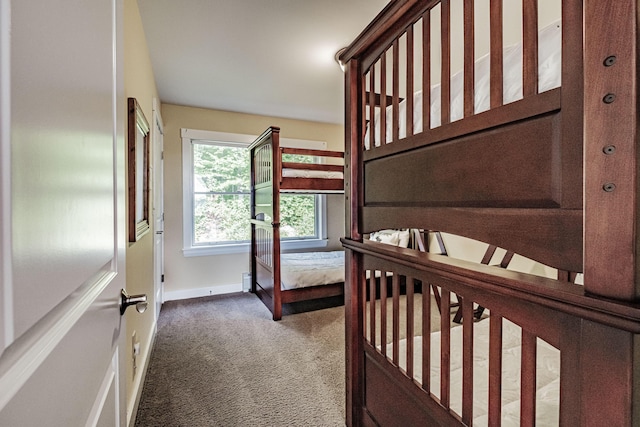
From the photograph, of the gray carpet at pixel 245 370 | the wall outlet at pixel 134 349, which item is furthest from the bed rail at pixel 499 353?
the wall outlet at pixel 134 349

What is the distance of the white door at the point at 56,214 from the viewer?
11.8 inches

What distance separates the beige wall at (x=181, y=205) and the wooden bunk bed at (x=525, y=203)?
303 centimetres

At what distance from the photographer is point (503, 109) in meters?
0.74

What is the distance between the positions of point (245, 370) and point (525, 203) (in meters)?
2.10

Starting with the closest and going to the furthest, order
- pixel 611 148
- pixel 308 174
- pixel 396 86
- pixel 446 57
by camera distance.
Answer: pixel 611 148 < pixel 446 57 < pixel 396 86 < pixel 308 174

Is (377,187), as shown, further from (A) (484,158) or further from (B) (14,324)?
(B) (14,324)

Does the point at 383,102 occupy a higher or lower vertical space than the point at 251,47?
lower

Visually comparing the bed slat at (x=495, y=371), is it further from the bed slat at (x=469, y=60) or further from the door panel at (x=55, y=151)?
the door panel at (x=55, y=151)

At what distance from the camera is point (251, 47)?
2.39 metres

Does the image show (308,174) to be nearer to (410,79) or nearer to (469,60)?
(410,79)

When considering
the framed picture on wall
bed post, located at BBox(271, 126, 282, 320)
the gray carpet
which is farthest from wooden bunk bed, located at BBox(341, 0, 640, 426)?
bed post, located at BBox(271, 126, 282, 320)

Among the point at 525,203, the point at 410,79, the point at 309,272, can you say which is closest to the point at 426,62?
the point at 410,79

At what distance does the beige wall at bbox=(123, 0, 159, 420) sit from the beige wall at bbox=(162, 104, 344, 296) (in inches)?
46.3

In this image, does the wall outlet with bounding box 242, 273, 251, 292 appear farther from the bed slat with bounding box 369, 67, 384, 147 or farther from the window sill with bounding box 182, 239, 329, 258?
the bed slat with bounding box 369, 67, 384, 147
